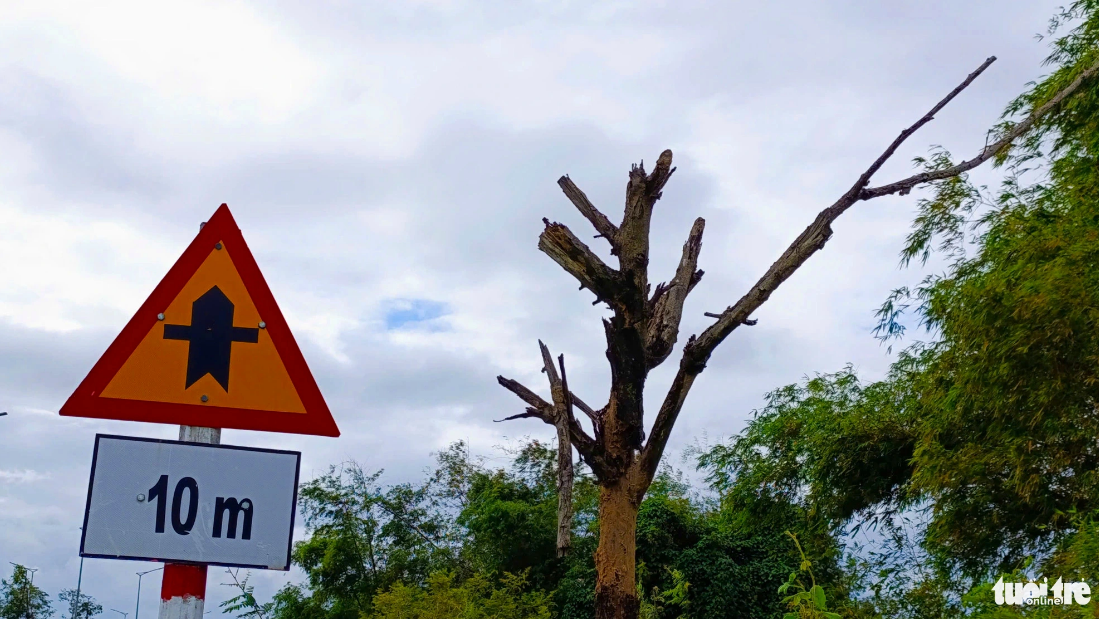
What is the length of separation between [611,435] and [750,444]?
8835 millimetres

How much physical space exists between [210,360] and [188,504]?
0.42 meters

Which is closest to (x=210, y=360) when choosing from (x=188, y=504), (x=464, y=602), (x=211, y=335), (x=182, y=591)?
(x=211, y=335)

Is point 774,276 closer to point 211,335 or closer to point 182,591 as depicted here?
point 211,335

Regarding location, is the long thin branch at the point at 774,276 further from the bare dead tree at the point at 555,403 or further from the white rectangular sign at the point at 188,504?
the white rectangular sign at the point at 188,504

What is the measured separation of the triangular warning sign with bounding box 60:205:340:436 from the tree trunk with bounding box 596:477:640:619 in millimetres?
4181

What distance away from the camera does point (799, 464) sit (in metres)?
14.5

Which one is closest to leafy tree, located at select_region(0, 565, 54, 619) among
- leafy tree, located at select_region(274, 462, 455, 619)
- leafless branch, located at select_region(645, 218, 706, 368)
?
leafy tree, located at select_region(274, 462, 455, 619)

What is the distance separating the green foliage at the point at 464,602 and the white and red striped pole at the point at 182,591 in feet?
36.9

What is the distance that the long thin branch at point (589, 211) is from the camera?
22.5 feet

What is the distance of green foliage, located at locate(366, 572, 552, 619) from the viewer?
13859 millimetres

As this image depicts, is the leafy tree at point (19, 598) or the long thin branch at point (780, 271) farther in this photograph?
the leafy tree at point (19, 598)

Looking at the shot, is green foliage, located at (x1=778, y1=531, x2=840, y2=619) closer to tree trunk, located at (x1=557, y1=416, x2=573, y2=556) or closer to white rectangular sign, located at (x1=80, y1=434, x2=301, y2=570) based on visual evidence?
white rectangular sign, located at (x1=80, y1=434, x2=301, y2=570)

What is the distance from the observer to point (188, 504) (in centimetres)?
271

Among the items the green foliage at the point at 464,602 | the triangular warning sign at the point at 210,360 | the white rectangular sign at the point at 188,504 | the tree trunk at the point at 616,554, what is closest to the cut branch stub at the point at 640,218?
the tree trunk at the point at 616,554
